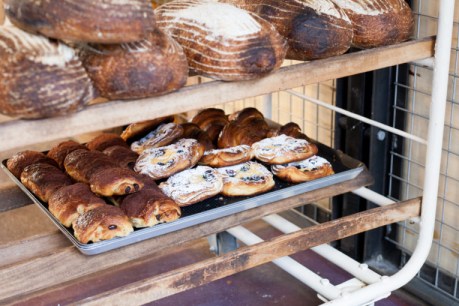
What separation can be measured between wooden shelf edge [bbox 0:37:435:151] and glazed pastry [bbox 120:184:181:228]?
28 cm

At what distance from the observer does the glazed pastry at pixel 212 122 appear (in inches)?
72.9

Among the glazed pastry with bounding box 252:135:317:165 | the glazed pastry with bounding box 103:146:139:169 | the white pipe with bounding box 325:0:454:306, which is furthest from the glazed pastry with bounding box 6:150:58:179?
the white pipe with bounding box 325:0:454:306

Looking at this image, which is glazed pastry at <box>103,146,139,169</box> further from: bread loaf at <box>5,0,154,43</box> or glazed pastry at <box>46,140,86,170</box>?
bread loaf at <box>5,0,154,43</box>

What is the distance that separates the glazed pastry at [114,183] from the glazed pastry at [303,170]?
347mm

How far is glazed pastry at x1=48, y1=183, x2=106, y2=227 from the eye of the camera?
1.44 m

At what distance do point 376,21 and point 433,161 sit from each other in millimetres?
372

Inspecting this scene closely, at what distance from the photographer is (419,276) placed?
2.14m

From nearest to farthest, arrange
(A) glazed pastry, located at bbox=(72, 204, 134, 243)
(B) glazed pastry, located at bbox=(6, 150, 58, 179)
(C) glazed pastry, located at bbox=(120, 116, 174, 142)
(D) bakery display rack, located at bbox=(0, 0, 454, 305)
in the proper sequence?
(D) bakery display rack, located at bbox=(0, 0, 454, 305), (A) glazed pastry, located at bbox=(72, 204, 134, 243), (B) glazed pastry, located at bbox=(6, 150, 58, 179), (C) glazed pastry, located at bbox=(120, 116, 174, 142)

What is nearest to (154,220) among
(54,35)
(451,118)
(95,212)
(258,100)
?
(95,212)

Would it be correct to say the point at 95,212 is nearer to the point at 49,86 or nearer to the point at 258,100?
the point at 49,86

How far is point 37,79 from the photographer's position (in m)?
1.09

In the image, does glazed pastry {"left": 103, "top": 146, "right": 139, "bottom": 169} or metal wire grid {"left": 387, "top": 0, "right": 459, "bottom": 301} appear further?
metal wire grid {"left": 387, "top": 0, "right": 459, "bottom": 301}

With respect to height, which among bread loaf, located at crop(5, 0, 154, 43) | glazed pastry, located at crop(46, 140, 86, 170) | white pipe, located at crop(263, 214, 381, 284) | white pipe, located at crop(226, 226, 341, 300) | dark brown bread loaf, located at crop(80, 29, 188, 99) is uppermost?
bread loaf, located at crop(5, 0, 154, 43)

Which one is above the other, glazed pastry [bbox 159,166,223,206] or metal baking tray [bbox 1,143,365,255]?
glazed pastry [bbox 159,166,223,206]
